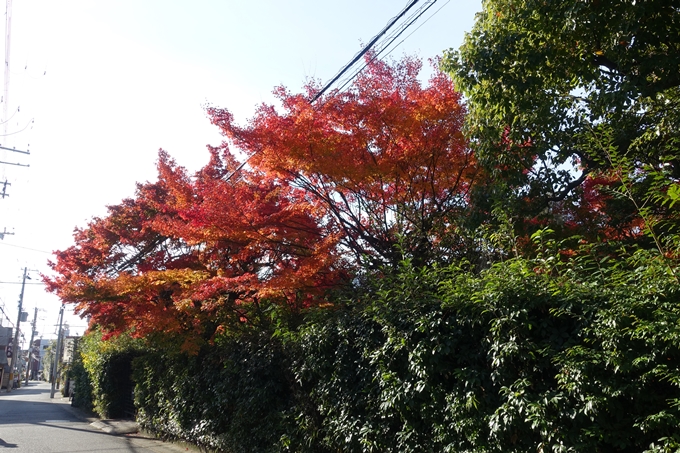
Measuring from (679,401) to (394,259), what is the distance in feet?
22.0

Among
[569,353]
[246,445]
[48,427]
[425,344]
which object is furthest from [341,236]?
[48,427]

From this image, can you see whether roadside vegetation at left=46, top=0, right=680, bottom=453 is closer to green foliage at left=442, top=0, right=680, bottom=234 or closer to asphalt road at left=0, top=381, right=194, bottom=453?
green foliage at left=442, top=0, right=680, bottom=234

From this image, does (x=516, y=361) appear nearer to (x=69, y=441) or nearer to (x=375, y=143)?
(x=375, y=143)

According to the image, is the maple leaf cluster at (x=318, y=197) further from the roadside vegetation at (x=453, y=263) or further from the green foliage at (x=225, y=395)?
the green foliage at (x=225, y=395)

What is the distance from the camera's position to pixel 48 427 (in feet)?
58.6

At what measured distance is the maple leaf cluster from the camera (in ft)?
30.9

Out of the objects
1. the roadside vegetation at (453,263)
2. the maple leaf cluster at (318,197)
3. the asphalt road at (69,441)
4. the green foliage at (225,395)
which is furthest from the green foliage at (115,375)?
the maple leaf cluster at (318,197)

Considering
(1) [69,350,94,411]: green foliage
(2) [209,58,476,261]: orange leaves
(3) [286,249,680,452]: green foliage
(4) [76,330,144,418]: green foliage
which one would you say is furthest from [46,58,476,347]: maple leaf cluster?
(1) [69,350,94,411]: green foliage

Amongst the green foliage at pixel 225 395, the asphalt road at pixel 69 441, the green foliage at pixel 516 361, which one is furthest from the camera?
the asphalt road at pixel 69 441

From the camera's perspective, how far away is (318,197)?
34.3ft

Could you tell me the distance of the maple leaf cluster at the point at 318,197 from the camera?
30.9 feet

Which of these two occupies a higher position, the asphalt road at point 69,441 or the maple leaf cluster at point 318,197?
the maple leaf cluster at point 318,197

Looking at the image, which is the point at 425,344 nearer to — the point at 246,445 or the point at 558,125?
the point at 558,125

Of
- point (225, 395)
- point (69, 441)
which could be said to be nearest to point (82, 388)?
point (69, 441)
